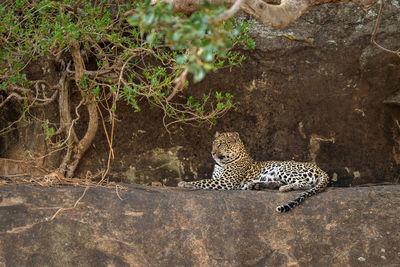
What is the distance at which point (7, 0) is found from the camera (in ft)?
25.7

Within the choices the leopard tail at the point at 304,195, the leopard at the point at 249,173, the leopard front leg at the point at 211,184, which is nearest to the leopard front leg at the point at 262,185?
the leopard at the point at 249,173

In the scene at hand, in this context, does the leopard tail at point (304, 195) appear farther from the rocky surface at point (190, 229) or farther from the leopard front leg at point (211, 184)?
the leopard front leg at point (211, 184)

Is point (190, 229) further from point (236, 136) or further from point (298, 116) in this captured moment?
point (298, 116)

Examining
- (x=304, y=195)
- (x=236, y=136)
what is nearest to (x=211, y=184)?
(x=236, y=136)

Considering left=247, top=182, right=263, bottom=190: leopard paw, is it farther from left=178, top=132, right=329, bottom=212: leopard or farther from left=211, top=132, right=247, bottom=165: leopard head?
left=211, top=132, right=247, bottom=165: leopard head

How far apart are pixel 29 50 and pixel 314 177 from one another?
445cm

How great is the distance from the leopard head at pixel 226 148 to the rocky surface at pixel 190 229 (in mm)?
1849

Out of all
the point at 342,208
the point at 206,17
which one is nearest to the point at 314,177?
the point at 342,208

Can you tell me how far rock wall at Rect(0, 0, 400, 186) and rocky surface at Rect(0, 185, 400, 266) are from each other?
6.96 ft

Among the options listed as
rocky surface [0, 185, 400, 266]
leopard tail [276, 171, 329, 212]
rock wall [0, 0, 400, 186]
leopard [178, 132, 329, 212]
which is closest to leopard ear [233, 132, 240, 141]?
leopard [178, 132, 329, 212]

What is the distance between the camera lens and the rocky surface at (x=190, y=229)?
19.3 feet

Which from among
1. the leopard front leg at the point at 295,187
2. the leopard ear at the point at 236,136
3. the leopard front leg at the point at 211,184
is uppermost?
the leopard front leg at the point at 295,187

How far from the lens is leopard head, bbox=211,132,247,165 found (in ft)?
28.2

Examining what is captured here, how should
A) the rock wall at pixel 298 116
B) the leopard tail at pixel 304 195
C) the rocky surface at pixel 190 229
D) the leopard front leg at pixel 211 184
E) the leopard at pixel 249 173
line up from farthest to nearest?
1. the rock wall at pixel 298 116
2. the leopard front leg at pixel 211 184
3. the leopard at pixel 249 173
4. the leopard tail at pixel 304 195
5. the rocky surface at pixel 190 229
